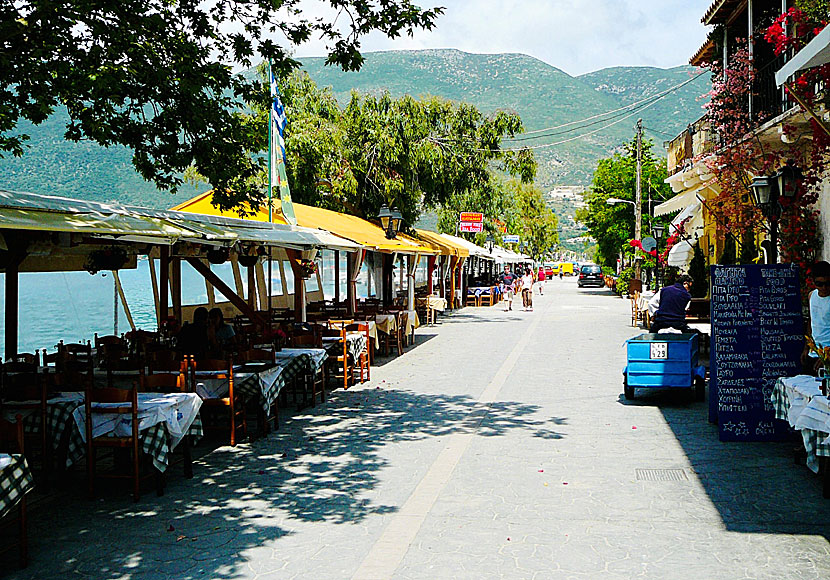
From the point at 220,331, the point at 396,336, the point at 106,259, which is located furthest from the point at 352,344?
the point at 396,336

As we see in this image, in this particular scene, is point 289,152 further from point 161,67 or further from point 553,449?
point 553,449

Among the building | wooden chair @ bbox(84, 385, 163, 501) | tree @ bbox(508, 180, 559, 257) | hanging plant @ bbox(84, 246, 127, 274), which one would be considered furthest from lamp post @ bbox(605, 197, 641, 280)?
wooden chair @ bbox(84, 385, 163, 501)

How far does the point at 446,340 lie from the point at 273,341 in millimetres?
10008

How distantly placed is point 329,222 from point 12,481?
1288cm

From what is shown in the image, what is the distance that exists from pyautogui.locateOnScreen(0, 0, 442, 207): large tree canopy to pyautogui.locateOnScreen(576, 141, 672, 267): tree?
33.0 metres

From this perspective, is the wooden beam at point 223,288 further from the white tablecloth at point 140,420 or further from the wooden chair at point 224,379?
the white tablecloth at point 140,420

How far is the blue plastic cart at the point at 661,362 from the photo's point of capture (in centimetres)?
1120

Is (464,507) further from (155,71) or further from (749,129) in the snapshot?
(749,129)

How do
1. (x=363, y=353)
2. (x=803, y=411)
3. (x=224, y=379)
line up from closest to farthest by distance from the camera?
(x=803, y=411)
(x=224, y=379)
(x=363, y=353)

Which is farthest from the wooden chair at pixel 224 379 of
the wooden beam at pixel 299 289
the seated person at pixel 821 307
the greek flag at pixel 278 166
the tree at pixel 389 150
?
the tree at pixel 389 150

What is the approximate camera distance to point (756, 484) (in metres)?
7.20

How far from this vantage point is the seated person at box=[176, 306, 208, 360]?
10.8m

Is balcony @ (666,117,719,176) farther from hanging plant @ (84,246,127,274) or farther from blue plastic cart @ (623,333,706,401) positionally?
hanging plant @ (84,246,127,274)

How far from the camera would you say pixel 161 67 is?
10.4m
